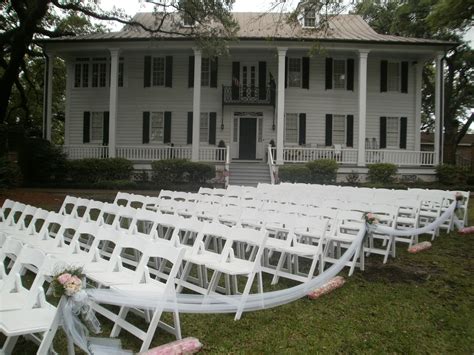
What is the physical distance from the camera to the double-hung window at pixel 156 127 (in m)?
23.9

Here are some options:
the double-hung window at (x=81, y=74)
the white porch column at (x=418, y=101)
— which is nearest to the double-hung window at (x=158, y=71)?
the double-hung window at (x=81, y=74)

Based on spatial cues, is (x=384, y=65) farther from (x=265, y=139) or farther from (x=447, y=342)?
(x=447, y=342)

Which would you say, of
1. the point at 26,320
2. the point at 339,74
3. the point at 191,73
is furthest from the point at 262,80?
the point at 26,320

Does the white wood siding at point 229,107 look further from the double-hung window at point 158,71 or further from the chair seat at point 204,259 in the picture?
the chair seat at point 204,259

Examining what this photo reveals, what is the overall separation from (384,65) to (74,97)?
17708 millimetres

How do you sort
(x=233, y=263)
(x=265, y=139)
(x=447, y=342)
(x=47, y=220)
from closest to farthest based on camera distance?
(x=447, y=342), (x=233, y=263), (x=47, y=220), (x=265, y=139)

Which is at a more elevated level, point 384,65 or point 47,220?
point 384,65

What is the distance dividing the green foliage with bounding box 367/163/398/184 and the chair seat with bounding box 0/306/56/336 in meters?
18.5

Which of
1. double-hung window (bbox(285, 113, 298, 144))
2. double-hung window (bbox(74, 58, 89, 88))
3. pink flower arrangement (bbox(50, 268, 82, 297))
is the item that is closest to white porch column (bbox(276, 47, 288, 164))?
double-hung window (bbox(285, 113, 298, 144))

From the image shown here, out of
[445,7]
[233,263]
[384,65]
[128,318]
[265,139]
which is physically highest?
[384,65]

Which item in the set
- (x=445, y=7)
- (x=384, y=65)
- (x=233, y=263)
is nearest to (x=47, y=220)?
(x=233, y=263)

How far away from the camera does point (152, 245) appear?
4.29 metres

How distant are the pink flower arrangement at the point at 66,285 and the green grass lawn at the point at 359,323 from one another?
1.09 m

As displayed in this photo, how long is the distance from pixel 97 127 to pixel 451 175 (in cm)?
1893
